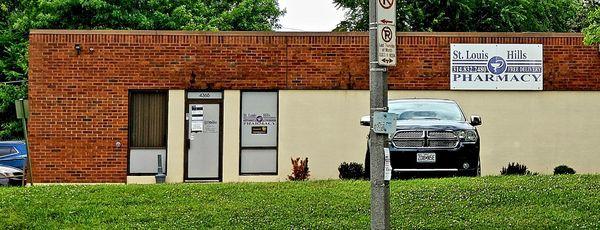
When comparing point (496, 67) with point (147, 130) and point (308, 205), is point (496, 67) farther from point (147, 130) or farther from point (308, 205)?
point (308, 205)

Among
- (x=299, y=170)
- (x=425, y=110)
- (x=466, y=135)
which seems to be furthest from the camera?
(x=299, y=170)

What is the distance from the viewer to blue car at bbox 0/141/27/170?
2855cm

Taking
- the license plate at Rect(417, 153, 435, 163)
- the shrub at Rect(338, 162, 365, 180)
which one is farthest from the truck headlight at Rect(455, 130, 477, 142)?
the shrub at Rect(338, 162, 365, 180)

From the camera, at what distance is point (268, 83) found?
74.2ft

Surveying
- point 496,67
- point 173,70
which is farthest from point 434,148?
point 173,70

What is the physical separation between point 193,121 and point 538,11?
2202 centimetres

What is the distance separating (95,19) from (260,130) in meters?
17.2

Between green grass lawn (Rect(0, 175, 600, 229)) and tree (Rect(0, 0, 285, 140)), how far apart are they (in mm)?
22120

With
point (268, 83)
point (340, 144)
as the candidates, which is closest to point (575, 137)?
point (340, 144)

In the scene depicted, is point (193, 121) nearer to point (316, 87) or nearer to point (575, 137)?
point (316, 87)

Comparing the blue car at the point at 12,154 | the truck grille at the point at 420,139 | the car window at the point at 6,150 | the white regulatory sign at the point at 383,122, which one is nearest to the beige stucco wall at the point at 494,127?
the truck grille at the point at 420,139

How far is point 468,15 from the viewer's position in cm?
3872

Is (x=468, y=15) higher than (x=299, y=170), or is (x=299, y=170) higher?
(x=468, y=15)

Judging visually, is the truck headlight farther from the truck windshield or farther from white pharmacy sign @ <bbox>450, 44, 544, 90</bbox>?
white pharmacy sign @ <bbox>450, 44, 544, 90</bbox>
